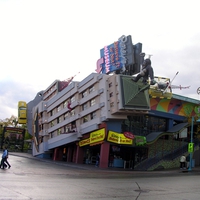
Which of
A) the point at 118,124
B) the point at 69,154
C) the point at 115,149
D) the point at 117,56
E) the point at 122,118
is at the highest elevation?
the point at 117,56

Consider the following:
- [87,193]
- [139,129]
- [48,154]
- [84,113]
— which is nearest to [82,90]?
[84,113]

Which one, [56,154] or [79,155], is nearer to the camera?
[79,155]

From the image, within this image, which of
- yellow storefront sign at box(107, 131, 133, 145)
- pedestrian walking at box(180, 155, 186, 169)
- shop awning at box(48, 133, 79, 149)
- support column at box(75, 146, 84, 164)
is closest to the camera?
pedestrian walking at box(180, 155, 186, 169)

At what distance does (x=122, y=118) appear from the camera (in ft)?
110

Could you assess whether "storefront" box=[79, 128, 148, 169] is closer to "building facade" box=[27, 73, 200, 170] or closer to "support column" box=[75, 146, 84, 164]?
"building facade" box=[27, 73, 200, 170]

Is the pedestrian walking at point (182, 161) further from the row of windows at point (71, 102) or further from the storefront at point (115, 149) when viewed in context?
the row of windows at point (71, 102)

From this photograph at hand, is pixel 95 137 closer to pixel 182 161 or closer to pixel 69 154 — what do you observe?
pixel 182 161

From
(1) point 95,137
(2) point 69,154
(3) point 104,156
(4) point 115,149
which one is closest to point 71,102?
(2) point 69,154

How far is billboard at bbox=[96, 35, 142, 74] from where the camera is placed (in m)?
37.4

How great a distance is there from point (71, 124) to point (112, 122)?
31.9ft

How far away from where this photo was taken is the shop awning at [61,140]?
133ft

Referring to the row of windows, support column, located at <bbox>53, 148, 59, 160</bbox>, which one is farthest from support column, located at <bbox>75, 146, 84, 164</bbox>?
support column, located at <bbox>53, 148, 59, 160</bbox>

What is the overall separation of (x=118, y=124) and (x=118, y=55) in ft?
29.2

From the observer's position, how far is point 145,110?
33375 mm
